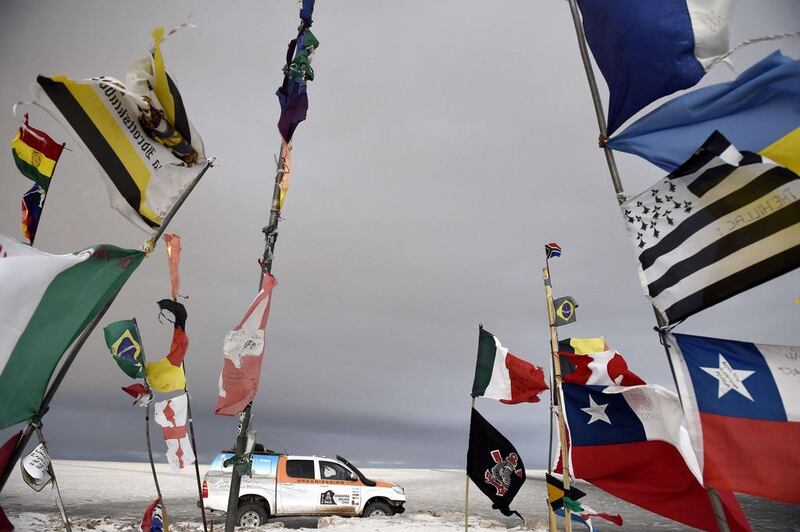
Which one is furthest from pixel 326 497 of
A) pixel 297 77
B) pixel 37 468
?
pixel 297 77

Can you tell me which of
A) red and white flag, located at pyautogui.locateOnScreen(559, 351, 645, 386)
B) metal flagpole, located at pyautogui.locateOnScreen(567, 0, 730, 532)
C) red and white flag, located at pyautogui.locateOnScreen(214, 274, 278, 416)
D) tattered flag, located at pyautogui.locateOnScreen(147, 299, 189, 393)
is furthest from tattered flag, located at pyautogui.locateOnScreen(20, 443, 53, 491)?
red and white flag, located at pyautogui.locateOnScreen(559, 351, 645, 386)

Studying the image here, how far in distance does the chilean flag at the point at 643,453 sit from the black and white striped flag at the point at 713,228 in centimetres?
216

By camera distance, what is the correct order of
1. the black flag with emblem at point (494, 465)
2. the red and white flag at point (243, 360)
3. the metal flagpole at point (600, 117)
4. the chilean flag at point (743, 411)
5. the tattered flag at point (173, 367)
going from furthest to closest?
the black flag with emblem at point (494, 465) < the tattered flag at point (173, 367) < the red and white flag at point (243, 360) < the metal flagpole at point (600, 117) < the chilean flag at point (743, 411)

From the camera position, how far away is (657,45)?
15.7ft

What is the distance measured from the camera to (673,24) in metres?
4.73

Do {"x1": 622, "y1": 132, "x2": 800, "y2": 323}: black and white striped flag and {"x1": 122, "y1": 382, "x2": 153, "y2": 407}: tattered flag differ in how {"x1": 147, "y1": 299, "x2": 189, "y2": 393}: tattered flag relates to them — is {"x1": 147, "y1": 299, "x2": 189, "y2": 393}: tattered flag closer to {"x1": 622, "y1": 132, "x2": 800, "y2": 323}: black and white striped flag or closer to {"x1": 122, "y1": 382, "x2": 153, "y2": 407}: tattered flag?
{"x1": 122, "y1": 382, "x2": 153, "y2": 407}: tattered flag

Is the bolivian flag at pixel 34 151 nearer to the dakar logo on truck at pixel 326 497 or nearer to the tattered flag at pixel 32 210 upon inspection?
the tattered flag at pixel 32 210

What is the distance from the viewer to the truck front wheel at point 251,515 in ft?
45.5

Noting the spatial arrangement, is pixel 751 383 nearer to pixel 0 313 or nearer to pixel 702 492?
pixel 702 492

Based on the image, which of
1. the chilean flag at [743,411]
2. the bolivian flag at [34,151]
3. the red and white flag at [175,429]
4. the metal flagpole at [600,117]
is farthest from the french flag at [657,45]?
the red and white flag at [175,429]

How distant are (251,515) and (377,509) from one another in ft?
11.4

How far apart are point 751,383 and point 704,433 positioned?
568 millimetres

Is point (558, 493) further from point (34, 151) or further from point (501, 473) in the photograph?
point (34, 151)

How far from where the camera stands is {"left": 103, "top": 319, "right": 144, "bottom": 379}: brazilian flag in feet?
23.6
